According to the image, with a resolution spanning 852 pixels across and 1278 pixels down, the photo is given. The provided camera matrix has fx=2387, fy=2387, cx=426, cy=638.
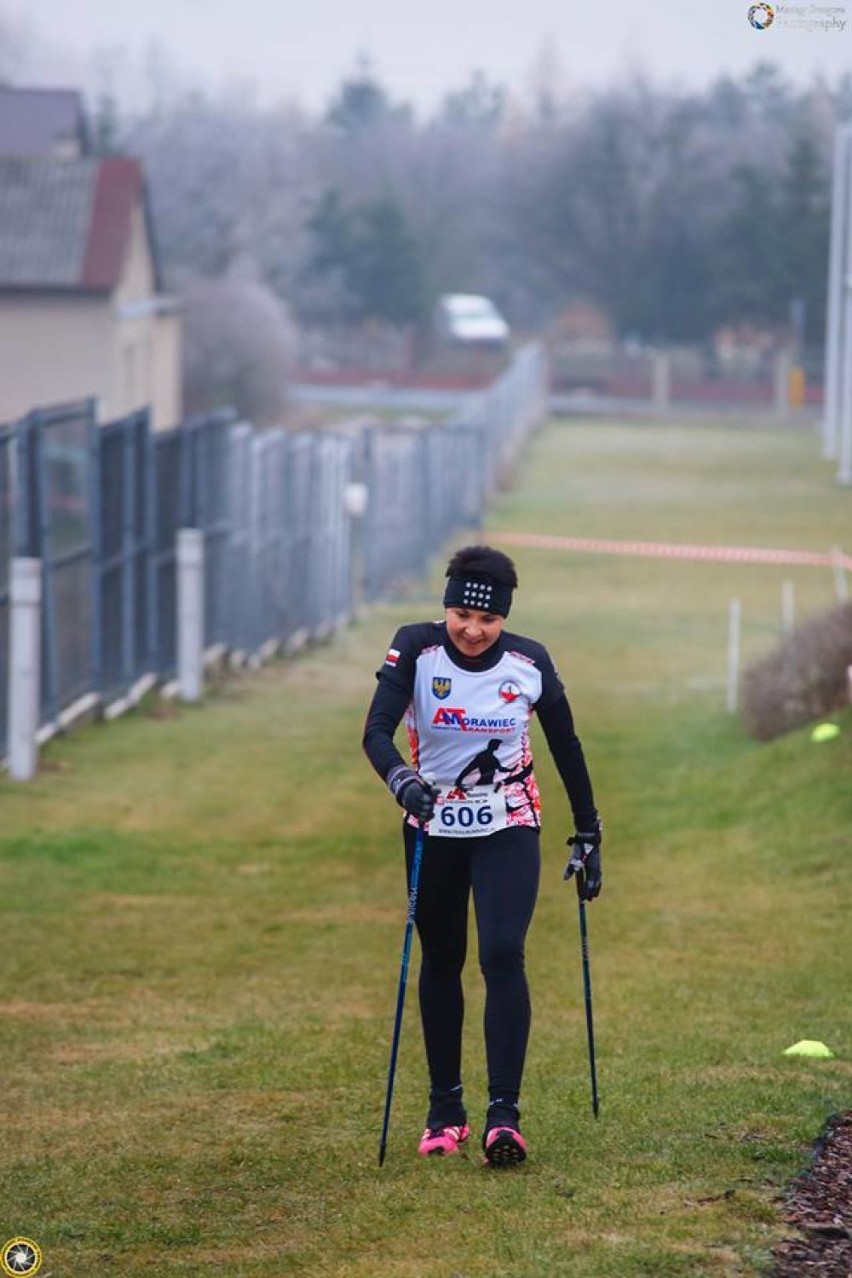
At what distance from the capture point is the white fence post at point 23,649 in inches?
619

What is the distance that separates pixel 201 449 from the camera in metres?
21.9

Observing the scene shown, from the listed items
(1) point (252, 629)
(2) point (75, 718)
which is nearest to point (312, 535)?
(1) point (252, 629)

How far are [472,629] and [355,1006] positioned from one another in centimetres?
343

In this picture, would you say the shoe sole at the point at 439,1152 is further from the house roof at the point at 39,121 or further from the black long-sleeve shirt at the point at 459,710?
the house roof at the point at 39,121

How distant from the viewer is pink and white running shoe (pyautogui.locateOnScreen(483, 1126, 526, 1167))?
6730mm

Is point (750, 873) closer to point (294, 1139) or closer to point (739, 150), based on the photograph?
point (294, 1139)

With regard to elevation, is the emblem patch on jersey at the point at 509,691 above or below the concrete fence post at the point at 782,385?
above

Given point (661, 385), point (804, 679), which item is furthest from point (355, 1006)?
point (661, 385)

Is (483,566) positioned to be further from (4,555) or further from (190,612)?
(190,612)

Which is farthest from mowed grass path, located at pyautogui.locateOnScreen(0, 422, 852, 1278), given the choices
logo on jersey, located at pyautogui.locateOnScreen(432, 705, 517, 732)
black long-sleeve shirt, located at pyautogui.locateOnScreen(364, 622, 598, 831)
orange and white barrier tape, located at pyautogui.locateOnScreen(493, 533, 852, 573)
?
orange and white barrier tape, located at pyautogui.locateOnScreen(493, 533, 852, 573)

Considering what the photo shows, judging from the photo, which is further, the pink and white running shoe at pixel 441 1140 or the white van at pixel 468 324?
the white van at pixel 468 324

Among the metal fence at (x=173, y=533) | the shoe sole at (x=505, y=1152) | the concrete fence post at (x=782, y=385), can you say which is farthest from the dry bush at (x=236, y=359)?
the shoe sole at (x=505, y=1152)

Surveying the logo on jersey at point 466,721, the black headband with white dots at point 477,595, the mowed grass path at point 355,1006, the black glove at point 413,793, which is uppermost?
the black headband with white dots at point 477,595

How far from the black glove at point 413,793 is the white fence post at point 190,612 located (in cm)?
1405
